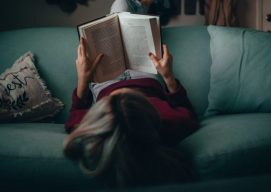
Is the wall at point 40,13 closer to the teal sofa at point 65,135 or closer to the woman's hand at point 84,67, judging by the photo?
the teal sofa at point 65,135

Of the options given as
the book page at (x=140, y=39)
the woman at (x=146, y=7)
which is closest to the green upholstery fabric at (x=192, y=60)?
the woman at (x=146, y=7)

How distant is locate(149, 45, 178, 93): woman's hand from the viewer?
1485 millimetres

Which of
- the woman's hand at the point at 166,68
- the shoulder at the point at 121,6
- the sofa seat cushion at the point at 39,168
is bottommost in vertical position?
the sofa seat cushion at the point at 39,168

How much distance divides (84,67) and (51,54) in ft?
1.28

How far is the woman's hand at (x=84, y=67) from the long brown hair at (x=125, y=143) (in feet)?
1.57

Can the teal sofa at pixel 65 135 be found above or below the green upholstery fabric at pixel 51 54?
below

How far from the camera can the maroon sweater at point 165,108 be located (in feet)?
4.09

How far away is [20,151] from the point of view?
125 cm

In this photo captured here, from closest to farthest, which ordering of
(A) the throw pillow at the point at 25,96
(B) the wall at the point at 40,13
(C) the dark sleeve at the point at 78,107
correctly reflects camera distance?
(C) the dark sleeve at the point at 78,107 < (A) the throw pillow at the point at 25,96 < (B) the wall at the point at 40,13

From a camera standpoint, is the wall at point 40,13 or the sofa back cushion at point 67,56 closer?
the sofa back cushion at point 67,56

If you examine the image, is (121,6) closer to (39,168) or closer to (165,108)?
(165,108)

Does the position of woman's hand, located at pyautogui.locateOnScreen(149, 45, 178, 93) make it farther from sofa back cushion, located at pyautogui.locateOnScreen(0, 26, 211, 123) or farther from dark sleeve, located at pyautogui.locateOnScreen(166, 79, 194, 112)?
sofa back cushion, located at pyautogui.locateOnScreen(0, 26, 211, 123)

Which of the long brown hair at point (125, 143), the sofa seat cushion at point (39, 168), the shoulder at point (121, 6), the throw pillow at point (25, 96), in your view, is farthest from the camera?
the shoulder at point (121, 6)

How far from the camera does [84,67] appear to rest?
1.49 meters
